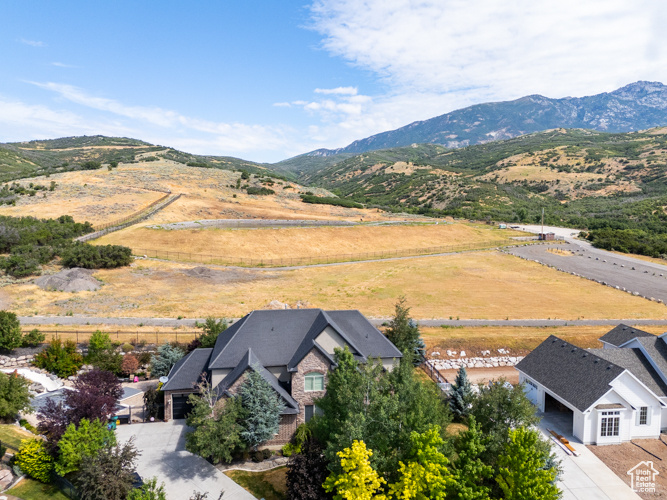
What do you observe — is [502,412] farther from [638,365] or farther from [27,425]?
[27,425]

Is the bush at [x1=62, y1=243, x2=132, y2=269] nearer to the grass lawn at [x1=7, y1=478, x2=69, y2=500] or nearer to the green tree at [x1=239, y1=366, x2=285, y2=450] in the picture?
the grass lawn at [x1=7, y1=478, x2=69, y2=500]

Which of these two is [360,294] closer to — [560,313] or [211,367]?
[560,313]

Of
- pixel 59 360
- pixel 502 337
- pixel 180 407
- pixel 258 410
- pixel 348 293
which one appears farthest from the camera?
pixel 348 293

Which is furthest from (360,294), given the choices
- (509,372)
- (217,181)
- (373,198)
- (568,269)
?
(373,198)

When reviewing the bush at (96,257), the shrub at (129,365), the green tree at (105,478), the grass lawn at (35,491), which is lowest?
the grass lawn at (35,491)

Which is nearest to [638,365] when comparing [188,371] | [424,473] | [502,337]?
[502,337]

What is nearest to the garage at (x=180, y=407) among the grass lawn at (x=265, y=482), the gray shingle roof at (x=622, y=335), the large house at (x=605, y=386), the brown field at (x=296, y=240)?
the grass lawn at (x=265, y=482)

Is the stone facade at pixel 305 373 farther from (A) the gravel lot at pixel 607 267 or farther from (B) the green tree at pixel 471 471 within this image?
(A) the gravel lot at pixel 607 267

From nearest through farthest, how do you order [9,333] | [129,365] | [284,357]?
1. [284,357]
2. [129,365]
3. [9,333]
